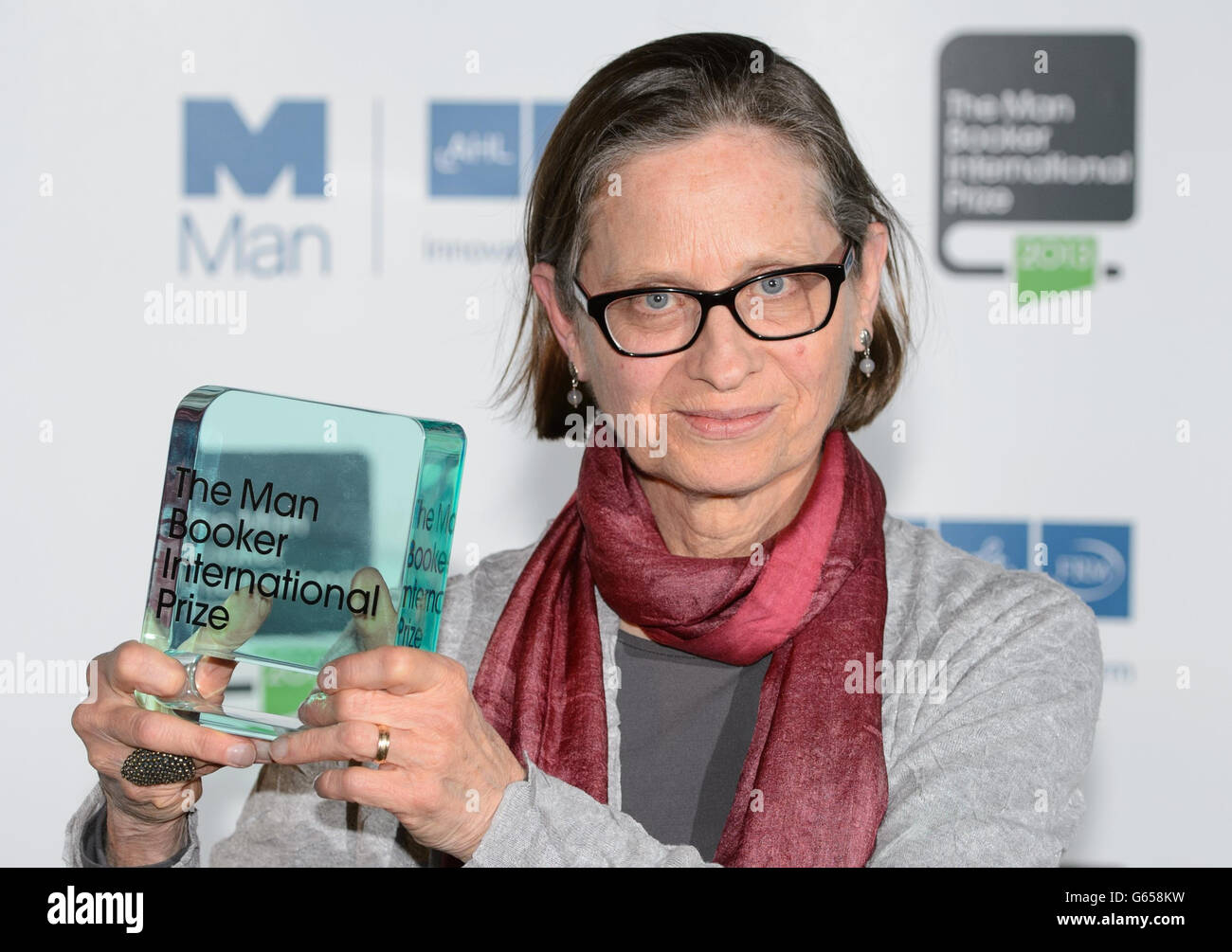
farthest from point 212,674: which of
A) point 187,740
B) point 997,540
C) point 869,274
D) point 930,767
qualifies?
point 997,540

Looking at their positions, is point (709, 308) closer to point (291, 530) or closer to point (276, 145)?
point (291, 530)

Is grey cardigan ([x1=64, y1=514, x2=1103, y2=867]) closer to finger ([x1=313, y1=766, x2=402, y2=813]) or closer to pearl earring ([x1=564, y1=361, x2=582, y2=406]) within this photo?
finger ([x1=313, y1=766, x2=402, y2=813])

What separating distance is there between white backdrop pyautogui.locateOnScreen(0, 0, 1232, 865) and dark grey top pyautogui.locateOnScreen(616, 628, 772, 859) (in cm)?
104

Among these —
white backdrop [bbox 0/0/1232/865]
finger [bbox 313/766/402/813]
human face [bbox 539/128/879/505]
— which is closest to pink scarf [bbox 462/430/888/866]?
human face [bbox 539/128/879/505]

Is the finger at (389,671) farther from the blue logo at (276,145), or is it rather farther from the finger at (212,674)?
the blue logo at (276,145)

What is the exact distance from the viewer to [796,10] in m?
2.52

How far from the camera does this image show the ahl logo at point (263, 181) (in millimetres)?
2520

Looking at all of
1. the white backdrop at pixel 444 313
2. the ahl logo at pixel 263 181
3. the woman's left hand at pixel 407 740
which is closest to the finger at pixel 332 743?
the woman's left hand at pixel 407 740

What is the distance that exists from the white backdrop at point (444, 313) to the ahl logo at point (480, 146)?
20 millimetres

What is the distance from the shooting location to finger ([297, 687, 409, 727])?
3.22ft

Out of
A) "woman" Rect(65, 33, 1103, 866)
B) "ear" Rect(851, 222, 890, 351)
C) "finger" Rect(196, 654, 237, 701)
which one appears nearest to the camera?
"finger" Rect(196, 654, 237, 701)

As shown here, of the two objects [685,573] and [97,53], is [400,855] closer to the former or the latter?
[685,573]

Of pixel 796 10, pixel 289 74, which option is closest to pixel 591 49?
pixel 796 10

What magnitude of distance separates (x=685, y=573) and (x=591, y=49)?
1.43 meters
